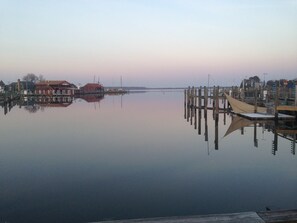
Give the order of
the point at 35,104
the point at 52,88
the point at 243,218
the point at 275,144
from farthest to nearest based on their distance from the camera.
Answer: the point at 52,88
the point at 35,104
the point at 275,144
the point at 243,218

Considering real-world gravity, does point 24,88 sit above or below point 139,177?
above

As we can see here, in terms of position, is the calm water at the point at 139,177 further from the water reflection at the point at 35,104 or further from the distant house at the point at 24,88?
the distant house at the point at 24,88

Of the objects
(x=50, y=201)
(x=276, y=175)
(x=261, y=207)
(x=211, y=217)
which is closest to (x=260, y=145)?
(x=276, y=175)

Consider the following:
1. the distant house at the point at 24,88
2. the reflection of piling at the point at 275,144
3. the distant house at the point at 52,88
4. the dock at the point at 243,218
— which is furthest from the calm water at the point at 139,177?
the distant house at the point at 24,88

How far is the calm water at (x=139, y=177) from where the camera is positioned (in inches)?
275

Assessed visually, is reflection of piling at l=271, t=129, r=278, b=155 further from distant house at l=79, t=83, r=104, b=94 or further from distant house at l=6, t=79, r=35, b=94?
distant house at l=79, t=83, r=104, b=94

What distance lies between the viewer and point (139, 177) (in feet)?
31.2

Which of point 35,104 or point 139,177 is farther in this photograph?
point 35,104

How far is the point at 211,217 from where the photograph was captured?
10.4 ft

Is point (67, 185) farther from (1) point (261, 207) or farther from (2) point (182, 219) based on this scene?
(2) point (182, 219)

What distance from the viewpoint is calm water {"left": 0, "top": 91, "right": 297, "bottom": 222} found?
6984 millimetres

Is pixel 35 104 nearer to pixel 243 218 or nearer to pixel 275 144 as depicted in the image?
pixel 275 144

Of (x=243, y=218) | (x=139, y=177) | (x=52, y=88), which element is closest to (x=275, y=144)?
(x=139, y=177)

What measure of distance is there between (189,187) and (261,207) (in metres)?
2.12
